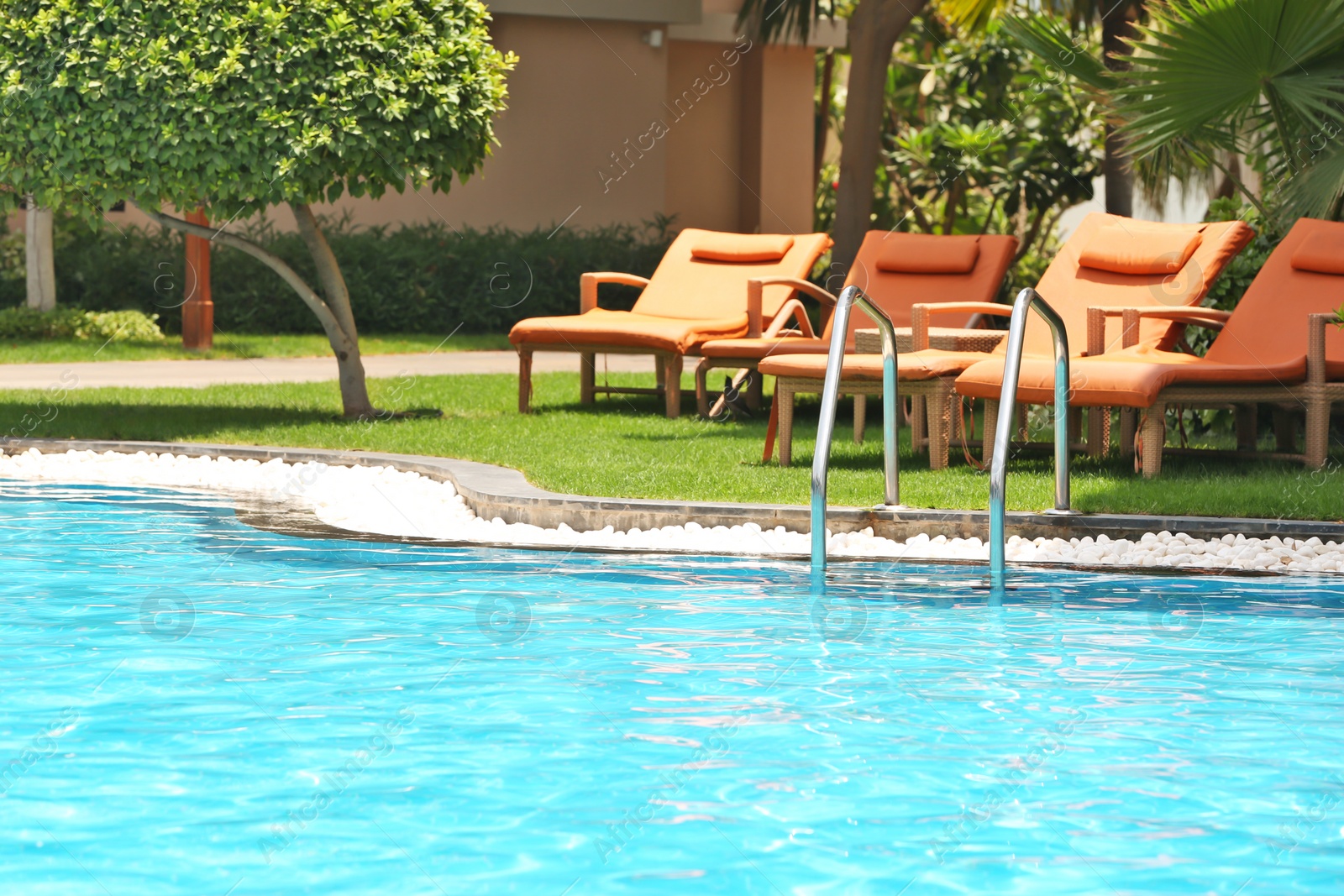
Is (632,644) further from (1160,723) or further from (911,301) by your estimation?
(911,301)

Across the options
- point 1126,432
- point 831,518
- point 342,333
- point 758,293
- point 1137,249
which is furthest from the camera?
point 342,333

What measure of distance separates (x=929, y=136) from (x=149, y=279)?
9.37 meters

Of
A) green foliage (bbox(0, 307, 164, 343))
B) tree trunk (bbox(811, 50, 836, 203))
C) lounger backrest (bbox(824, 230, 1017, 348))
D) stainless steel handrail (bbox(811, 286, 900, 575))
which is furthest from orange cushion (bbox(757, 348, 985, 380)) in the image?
tree trunk (bbox(811, 50, 836, 203))

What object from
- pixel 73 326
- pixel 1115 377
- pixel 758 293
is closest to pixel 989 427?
pixel 1115 377

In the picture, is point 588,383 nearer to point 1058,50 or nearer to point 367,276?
point 1058,50

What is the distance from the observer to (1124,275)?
9.35 meters

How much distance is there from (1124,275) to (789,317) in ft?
7.53

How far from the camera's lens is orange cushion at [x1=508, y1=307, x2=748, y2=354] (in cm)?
1036

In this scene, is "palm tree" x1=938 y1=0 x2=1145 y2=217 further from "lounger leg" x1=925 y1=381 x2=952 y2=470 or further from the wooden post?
the wooden post

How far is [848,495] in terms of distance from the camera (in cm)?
724

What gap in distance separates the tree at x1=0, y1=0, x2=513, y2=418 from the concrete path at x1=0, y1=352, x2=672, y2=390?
2922mm

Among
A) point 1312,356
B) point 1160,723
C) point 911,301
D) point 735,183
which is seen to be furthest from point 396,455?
point 735,183

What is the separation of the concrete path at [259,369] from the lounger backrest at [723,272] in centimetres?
180

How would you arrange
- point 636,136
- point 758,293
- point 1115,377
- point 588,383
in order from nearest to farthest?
point 1115,377
point 758,293
point 588,383
point 636,136
